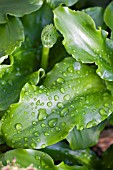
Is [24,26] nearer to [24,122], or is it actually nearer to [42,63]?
[42,63]

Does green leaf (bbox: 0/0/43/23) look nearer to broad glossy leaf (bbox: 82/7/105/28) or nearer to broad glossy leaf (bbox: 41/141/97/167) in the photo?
broad glossy leaf (bbox: 82/7/105/28)

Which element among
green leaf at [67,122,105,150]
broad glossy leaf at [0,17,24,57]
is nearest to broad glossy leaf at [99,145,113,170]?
green leaf at [67,122,105,150]

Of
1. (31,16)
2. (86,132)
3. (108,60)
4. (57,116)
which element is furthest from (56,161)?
(31,16)

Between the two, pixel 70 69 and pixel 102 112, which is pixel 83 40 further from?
pixel 102 112

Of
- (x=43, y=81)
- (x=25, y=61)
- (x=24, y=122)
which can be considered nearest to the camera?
(x=24, y=122)

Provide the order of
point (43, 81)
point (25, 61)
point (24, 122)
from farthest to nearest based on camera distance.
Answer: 1. point (25, 61)
2. point (43, 81)
3. point (24, 122)

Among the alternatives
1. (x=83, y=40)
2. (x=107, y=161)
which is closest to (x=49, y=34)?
(x=83, y=40)
